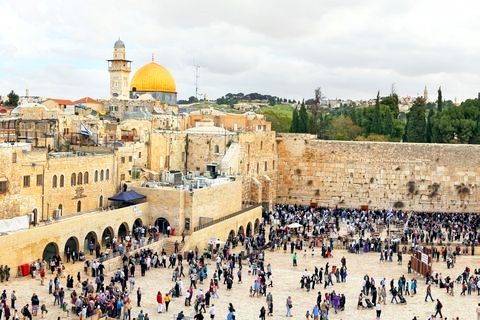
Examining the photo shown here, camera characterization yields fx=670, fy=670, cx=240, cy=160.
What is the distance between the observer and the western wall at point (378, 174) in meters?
44.3

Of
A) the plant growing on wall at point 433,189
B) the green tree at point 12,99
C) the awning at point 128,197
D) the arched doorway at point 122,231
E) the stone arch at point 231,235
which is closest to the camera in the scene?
the arched doorway at point 122,231

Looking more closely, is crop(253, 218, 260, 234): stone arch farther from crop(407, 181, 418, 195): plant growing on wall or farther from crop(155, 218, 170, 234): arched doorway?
crop(407, 181, 418, 195): plant growing on wall

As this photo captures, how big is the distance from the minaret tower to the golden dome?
2614 millimetres

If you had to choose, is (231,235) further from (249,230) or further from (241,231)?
(249,230)

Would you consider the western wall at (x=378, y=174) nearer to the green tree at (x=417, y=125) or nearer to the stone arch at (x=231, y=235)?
the green tree at (x=417, y=125)

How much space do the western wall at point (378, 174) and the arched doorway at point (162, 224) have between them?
16.6 meters

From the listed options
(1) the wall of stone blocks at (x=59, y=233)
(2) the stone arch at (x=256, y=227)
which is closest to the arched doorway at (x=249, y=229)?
(2) the stone arch at (x=256, y=227)

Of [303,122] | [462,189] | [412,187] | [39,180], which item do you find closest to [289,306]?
[39,180]

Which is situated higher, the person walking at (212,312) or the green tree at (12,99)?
the green tree at (12,99)

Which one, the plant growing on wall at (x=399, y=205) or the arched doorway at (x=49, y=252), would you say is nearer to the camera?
the arched doorway at (x=49, y=252)

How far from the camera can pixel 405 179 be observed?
45094mm

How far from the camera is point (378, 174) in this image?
45375 mm

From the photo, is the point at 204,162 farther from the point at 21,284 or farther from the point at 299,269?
the point at 21,284

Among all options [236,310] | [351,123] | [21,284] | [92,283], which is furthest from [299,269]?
[351,123]
